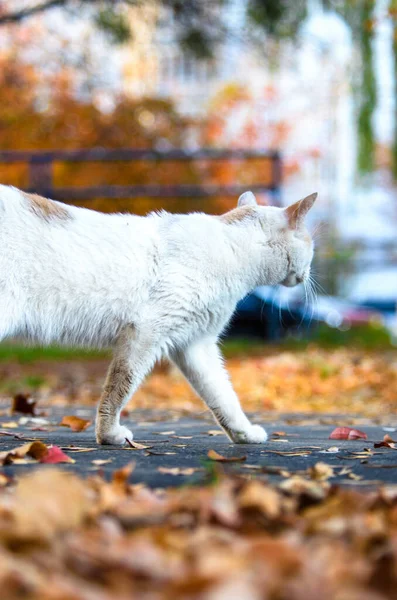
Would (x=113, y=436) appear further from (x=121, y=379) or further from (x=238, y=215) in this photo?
(x=238, y=215)

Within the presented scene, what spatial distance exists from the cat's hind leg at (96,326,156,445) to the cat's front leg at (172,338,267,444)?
0.36 meters

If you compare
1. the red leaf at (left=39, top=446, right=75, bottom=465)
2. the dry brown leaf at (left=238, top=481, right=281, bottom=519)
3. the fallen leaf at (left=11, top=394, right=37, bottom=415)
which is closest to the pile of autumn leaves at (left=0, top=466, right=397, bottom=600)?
the dry brown leaf at (left=238, top=481, right=281, bottom=519)

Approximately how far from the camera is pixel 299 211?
13.0ft

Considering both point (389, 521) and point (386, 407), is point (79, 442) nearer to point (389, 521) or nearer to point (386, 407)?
point (389, 521)

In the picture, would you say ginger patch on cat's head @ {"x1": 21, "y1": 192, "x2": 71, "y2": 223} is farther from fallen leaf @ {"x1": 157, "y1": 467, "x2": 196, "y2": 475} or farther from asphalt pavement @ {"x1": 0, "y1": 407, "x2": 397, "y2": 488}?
fallen leaf @ {"x1": 157, "y1": 467, "x2": 196, "y2": 475}

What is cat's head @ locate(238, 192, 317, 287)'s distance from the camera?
13.0ft

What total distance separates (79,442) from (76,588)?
7.26 ft

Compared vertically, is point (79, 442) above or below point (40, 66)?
below

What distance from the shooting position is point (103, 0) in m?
10.0

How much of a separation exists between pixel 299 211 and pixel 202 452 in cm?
132

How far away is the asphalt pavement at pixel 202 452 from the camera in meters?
2.72

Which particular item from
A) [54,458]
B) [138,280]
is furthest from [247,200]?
[54,458]

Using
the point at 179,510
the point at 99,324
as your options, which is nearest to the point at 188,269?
the point at 99,324

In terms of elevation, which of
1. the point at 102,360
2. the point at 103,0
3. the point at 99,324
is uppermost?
the point at 103,0
